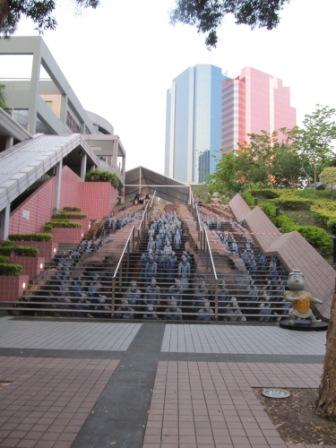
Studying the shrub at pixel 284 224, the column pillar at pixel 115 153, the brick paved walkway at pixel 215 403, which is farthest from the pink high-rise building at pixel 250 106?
the brick paved walkway at pixel 215 403

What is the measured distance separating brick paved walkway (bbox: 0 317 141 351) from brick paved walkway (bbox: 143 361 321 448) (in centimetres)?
164

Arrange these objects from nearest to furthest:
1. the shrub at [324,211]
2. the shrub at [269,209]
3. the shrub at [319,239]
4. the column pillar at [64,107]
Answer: the shrub at [319,239]
the shrub at [324,211]
the shrub at [269,209]
the column pillar at [64,107]

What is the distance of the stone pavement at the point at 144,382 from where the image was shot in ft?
11.6

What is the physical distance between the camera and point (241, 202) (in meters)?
23.5

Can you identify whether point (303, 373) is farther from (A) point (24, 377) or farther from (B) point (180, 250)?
(B) point (180, 250)

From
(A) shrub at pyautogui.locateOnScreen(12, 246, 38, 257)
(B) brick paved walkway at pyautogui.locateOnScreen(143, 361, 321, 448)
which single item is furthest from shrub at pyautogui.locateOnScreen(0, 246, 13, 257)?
(B) brick paved walkway at pyautogui.locateOnScreen(143, 361, 321, 448)

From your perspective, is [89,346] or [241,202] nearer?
[89,346]

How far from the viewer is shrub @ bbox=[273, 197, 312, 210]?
835 inches

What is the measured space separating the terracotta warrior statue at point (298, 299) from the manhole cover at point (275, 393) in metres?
4.36

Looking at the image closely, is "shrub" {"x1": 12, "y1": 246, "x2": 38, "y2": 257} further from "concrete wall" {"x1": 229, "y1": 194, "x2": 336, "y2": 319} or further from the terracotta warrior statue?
"concrete wall" {"x1": 229, "y1": 194, "x2": 336, "y2": 319}

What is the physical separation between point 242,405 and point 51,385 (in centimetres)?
229

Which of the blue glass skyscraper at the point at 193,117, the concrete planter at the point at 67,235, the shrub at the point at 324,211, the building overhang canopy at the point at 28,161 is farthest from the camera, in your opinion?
the blue glass skyscraper at the point at 193,117

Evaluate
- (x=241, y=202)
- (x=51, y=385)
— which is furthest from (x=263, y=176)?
(x=51, y=385)

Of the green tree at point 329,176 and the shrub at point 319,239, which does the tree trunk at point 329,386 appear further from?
the green tree at point 329,176
